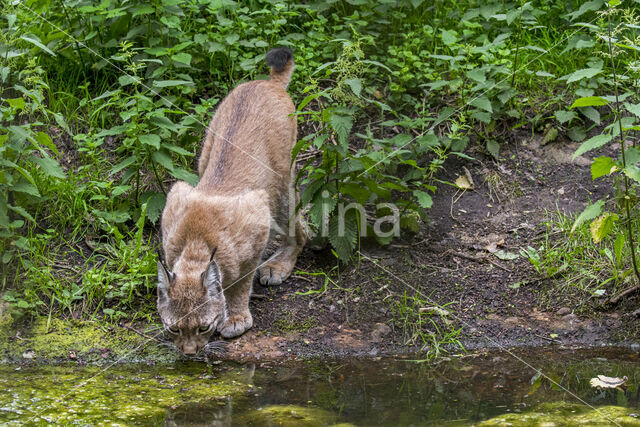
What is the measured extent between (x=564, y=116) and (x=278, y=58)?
2464 millimetres

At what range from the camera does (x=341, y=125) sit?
4.73m

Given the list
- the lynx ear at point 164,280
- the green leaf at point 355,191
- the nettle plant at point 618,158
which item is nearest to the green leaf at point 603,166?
the nettle plant at point 618,158

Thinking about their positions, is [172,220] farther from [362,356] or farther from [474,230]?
[474,230]

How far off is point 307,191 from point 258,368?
140 cm

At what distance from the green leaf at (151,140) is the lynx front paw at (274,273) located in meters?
1.22

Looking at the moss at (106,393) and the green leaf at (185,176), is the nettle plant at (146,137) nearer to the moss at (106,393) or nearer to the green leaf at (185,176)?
the green leaf at (185,176)

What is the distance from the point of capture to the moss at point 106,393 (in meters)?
3.65

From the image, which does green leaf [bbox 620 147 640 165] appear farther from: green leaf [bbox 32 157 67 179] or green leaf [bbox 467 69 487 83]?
green leaf [bbox 32 157 67 179]

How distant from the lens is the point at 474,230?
5.80 meters

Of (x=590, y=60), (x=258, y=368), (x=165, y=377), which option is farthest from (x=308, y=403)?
(x=590, y=60)

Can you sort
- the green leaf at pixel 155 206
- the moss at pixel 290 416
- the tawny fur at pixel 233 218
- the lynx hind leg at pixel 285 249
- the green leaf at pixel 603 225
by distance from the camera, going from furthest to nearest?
the green leaf at pixel 155 206
the lynx hind leg at pixel 285 249
the tawny fur at pixel 233 218
the green leaf at pixel 603 225
the moss at pixel 290 416

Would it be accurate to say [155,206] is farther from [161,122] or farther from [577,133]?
[577,133]

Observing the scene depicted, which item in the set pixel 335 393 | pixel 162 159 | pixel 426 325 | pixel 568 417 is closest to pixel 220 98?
pixel 162 159

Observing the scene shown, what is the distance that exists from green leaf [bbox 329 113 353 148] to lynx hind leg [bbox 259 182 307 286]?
1.07m
